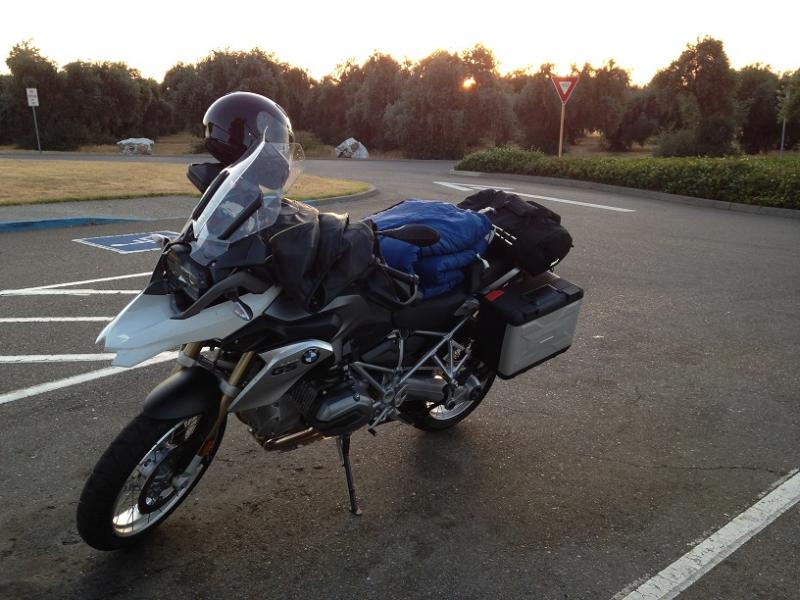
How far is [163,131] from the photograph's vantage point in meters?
49.3

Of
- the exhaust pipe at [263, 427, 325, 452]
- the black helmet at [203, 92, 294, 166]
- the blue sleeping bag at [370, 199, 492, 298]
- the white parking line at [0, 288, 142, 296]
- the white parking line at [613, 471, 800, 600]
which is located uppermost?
the black helmet at [203, 92, 294, 166]

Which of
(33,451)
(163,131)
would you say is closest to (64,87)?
(163,131)

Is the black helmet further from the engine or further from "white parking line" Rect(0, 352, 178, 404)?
"white parking line" Rect(0, 352, 178, 404)

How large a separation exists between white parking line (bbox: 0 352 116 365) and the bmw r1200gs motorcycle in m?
2.28

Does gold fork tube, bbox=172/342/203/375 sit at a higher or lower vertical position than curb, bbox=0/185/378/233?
higher

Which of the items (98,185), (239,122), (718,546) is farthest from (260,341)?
(98,185)

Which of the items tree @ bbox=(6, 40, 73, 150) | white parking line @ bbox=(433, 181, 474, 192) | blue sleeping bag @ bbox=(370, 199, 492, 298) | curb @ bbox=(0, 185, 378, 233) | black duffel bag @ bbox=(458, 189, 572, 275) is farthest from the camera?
tree @ bbox=(6, 40, 73, 150)

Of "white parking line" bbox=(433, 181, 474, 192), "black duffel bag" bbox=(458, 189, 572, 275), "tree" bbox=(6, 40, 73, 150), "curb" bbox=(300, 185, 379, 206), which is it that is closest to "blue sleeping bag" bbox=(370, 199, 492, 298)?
"black duffel bag" bbox=(458, 189, 572, 275)

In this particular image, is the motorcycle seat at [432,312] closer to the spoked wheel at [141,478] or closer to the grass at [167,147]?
the spoked wheel at [141,478]

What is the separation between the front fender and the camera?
2740 mm

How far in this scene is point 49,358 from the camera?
498 cm

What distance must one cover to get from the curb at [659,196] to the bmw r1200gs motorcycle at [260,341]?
12515 mm

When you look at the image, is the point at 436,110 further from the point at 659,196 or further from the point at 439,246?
the point at 439,246

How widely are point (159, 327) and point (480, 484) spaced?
1.85 m
